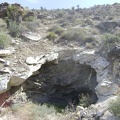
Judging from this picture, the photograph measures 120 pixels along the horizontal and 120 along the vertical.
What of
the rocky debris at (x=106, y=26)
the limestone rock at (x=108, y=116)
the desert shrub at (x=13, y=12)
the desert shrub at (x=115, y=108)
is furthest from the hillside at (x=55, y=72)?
the rocky debris at (x=106, y=26)

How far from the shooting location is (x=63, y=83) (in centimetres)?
1284

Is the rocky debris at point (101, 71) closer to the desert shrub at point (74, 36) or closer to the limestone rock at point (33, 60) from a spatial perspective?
the limestone rock at point (33, 60)

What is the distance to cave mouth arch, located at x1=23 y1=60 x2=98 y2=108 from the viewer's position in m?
11.9

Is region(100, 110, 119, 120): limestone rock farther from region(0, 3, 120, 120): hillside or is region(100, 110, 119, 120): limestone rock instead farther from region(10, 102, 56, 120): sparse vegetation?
region(10, 102, 56, 120): sparse vegetation

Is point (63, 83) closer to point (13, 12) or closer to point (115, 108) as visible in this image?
point (115, 108)

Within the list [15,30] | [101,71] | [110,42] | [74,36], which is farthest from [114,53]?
[15,30]

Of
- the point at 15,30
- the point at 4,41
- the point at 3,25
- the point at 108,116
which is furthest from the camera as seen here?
the point at 3,25

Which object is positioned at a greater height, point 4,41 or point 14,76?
point 4,41

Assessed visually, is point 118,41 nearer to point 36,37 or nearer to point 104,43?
point 104,43

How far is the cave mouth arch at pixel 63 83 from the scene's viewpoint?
11.9 m

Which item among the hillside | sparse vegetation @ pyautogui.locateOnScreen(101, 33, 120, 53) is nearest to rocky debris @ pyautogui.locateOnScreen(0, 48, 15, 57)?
the hillside

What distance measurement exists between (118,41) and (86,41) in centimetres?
221

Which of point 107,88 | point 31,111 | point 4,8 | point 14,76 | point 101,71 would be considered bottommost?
point 31,111

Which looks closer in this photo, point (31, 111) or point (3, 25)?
point (31, 111)
